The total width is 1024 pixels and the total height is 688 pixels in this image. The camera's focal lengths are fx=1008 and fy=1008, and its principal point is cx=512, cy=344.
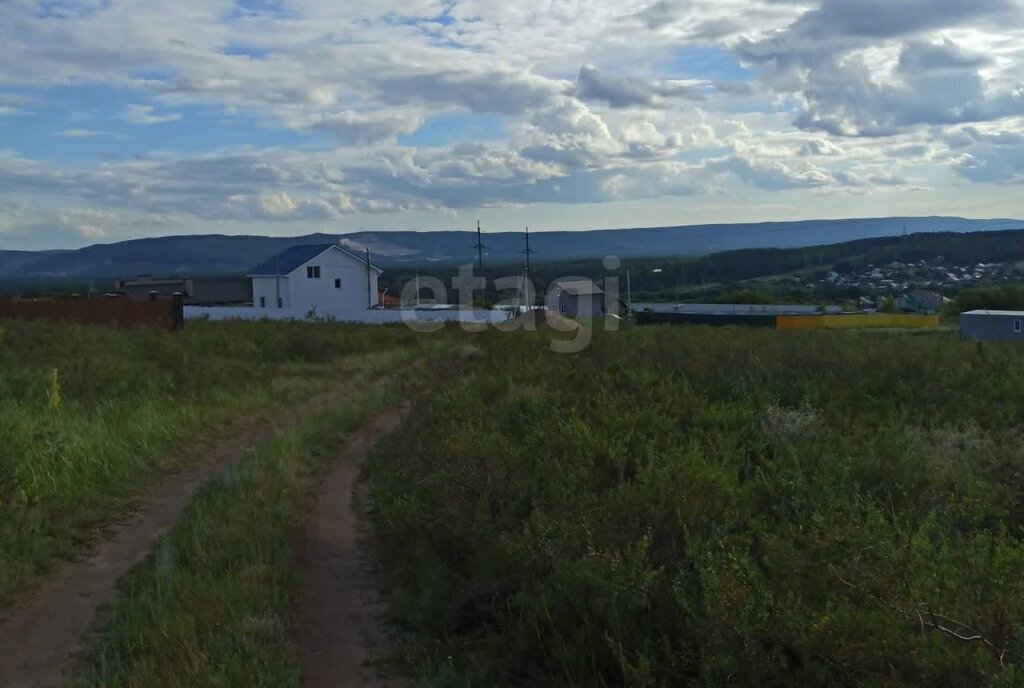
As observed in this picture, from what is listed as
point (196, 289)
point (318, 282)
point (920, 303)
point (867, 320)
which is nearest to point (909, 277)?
point (920, 303)

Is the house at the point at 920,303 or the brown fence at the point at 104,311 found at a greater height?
the brown fence at the point at 104,311

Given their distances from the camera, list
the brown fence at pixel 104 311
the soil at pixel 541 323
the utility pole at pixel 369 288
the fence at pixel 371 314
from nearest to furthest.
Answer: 1. the soil at pixel 541 323
2. the brown fence at pixel 104 311
3. the fence at pixel 371 314
4. the utility pole at pixel 369 288

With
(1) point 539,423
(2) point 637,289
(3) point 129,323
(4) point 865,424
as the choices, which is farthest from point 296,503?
(2) point 637,289

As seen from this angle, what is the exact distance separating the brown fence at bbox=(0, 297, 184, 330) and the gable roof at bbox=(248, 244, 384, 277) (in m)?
30.3

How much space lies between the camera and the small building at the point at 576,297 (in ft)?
147

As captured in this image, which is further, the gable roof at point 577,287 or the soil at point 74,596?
the gable roof at point 577,287

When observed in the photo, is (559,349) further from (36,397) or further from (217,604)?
(217,604)

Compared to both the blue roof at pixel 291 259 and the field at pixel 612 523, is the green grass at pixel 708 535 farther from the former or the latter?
the blue roof at pixel 291 259

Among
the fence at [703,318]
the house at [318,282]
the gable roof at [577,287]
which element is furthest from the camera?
the house at [318,282]

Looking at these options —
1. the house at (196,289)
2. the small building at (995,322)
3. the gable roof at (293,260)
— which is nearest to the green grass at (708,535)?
the small building at (995,322)

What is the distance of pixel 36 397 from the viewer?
499 inches

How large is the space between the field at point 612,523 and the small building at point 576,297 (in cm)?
3242

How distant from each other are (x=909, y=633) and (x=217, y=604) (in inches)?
155

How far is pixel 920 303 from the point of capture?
62.9 m
